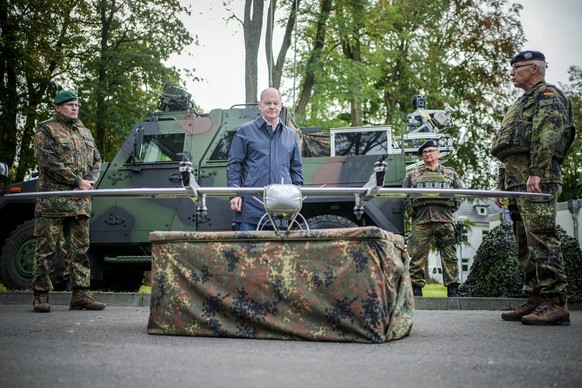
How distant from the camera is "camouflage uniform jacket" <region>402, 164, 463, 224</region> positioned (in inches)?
354

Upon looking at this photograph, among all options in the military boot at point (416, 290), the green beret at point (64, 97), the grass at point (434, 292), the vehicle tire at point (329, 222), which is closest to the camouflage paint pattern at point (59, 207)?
the green beret at point (64, 97)

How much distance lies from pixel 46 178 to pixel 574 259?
20.6 ft

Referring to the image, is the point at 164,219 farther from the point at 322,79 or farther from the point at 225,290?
the point at 322,79

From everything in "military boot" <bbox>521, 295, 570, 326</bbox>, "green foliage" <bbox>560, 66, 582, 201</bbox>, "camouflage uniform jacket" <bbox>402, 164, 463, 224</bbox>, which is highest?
"green foliage" <bbox>560, 66, 582, 201</bbox>

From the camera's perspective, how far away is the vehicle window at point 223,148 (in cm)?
1041

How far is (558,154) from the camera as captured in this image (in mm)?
6145

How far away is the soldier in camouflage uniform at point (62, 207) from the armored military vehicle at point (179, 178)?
105 inches

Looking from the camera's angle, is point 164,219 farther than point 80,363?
Yes

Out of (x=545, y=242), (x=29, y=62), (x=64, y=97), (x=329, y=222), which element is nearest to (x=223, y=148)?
(x=329, y=222)

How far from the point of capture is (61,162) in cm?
714

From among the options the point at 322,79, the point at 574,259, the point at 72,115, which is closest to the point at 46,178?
the point at 72,115

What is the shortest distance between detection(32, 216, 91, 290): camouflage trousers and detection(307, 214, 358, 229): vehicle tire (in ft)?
10.4

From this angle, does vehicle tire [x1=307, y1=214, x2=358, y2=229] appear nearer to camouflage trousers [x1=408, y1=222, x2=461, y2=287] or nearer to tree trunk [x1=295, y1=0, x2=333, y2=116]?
camouflage trousers [x1=408, y1=222, x2=461, y2=287]

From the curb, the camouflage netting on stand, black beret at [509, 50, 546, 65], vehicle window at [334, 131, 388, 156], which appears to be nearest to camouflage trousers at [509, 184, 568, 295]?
black beret at [509, 50, 546, 65]
